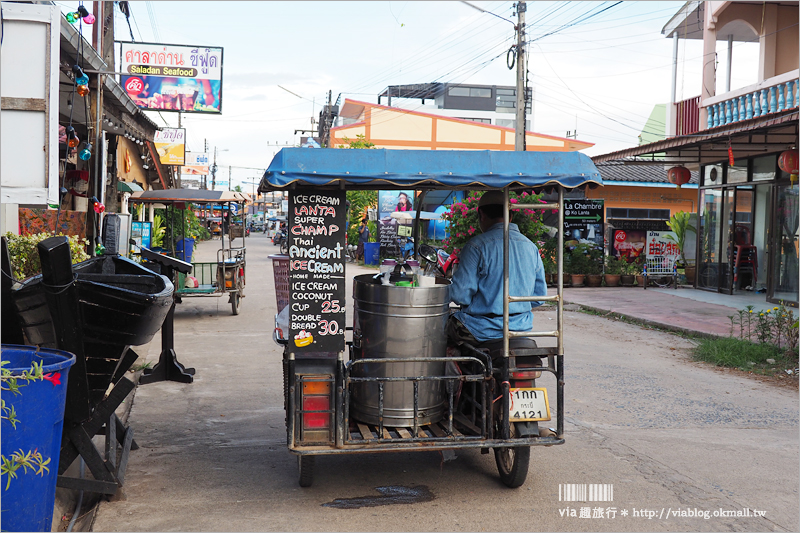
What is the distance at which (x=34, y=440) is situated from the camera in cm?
337

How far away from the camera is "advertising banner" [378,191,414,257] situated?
28.2 meters

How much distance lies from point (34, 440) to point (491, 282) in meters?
2.99

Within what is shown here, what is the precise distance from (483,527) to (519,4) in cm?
1844

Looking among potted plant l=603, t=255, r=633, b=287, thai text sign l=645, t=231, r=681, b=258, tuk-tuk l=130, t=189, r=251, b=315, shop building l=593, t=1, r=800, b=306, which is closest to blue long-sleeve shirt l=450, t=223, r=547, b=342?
tuk-tuk l=130, t=189, r=251, b=315

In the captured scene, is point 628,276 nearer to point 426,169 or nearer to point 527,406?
point 527,406

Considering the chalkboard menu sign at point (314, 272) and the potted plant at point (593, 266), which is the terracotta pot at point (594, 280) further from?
the chalkboard menu sign at point (314, 272)

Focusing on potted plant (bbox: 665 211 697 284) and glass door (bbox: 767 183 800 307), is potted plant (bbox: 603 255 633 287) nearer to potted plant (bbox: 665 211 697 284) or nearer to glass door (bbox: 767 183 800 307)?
potted plant (bbox: 665 211 697 284)

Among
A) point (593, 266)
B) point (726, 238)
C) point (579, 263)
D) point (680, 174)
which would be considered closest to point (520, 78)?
point (680, 174)

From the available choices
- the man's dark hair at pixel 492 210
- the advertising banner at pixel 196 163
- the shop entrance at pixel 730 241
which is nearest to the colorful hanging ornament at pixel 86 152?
the man's dark hair at pixel 492 210

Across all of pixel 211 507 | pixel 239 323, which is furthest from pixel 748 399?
pixel 239 323

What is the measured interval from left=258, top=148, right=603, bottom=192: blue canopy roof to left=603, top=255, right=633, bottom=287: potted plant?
1586cm

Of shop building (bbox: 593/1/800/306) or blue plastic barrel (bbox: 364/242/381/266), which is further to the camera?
blue plastic barrel (bbox: 364/242/381/266)

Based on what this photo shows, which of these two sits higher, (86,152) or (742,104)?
(742,104)

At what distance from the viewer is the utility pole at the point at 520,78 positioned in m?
18.9
